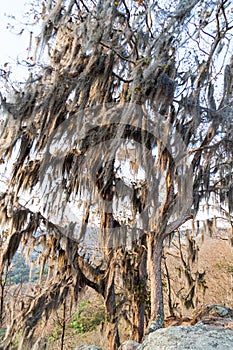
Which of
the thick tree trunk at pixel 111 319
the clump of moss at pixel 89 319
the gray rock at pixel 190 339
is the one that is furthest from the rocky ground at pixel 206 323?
the thick tree trunk at pixel 111 319

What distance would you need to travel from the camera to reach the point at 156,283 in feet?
13.7

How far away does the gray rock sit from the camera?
7.31 ft

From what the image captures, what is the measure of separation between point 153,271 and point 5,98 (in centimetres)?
279

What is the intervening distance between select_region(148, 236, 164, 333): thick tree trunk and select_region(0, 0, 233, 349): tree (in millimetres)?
13

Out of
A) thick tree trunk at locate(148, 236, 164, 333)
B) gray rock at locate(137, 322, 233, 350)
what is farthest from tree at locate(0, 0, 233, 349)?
gray rock at locate(137, 322, 233, 350)

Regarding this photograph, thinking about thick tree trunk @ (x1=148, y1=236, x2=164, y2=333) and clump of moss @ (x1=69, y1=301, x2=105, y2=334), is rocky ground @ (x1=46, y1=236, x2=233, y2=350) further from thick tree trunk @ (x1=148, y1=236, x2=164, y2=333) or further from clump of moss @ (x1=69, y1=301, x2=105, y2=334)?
thick tree trunk @ (x1=148, y1=236, x2=164, y2=333)

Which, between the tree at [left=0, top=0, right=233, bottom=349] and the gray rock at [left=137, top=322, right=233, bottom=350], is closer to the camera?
the gray rock at [left=137, top=322, right=233, bottom=350]

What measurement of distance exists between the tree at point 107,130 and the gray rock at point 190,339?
4.80ft

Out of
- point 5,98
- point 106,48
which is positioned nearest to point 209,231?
point 106,48

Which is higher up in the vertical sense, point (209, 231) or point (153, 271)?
point (209, 231)

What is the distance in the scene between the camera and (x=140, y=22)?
4191 millimetres

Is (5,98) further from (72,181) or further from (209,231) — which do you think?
(209,231)

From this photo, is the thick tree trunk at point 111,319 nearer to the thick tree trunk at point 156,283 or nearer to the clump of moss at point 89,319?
the thick tree trunk at point 156,283

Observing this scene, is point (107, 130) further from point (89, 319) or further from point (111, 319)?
point (89, 319)
